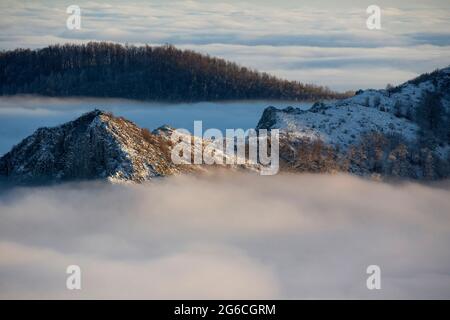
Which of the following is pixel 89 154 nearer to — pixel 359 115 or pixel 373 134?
pixel 373 134

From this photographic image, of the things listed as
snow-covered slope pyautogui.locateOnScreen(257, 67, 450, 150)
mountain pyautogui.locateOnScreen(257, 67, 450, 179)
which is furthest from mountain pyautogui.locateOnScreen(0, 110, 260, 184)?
snow-covered slope pyautogui.locateOnScreen(257, 67, 450, 150)

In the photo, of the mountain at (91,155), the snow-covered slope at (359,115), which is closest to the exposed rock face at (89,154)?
the mountain at (91,155)

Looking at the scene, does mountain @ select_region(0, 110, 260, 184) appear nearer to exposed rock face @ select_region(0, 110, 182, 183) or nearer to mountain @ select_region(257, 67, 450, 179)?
exposed rock face @ select_region(0, 110, 182, 183)

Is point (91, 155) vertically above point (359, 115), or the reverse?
point (359, 115)

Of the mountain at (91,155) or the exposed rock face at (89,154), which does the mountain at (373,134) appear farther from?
the exposed rock face at (89,154)

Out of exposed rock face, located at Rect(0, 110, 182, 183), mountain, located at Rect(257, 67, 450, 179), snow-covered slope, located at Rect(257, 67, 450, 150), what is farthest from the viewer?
snow-covered slope, located at Rect(257, 67, 450, 150)

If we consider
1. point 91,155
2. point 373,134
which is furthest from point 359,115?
point 91,155

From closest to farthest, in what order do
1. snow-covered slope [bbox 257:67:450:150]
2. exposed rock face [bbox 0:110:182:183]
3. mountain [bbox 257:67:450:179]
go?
1. exposed rock face [bbox 0:110:182:183]
2. mountain [bbox 257:67:450:179]
3. snow-covered slope [bbox 257:67:450:150]
